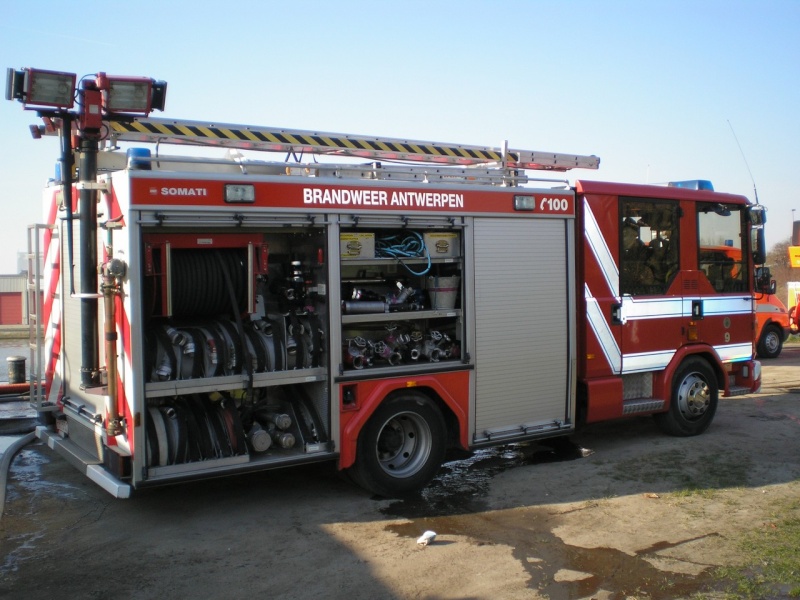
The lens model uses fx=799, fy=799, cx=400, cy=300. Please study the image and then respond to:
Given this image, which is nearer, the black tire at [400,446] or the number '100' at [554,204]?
the black tire at [400,446]

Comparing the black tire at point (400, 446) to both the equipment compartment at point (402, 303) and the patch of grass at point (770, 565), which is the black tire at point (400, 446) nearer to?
the equipment compartment at point (402, 303)

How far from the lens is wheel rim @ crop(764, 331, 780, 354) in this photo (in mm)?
17109

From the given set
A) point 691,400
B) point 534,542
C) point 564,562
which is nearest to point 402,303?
point 534,542

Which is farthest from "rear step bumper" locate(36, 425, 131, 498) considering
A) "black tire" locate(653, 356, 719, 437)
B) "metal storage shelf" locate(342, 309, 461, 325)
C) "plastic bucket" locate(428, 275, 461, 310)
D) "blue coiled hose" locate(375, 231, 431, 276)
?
"black tire" locate(653, 356, 719, 437)

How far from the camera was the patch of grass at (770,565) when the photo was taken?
472 cm

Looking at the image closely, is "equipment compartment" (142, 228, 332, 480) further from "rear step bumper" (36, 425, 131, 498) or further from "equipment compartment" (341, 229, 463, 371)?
"equipment compartment" (341, 229, 463, 371)

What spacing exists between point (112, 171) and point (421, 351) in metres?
2.98

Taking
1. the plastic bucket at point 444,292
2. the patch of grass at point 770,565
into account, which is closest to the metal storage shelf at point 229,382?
the plastic bucket at point 444,292

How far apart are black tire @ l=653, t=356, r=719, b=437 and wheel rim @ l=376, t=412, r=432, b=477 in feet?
10.6

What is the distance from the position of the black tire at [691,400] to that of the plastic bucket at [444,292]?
118 inches

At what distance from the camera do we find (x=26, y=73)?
566 centimetres

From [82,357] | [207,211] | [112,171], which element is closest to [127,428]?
[82,357]

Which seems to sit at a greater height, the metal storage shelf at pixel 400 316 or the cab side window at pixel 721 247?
the cab side window at pixel 721 247

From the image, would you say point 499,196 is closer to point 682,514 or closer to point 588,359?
point 588,359
